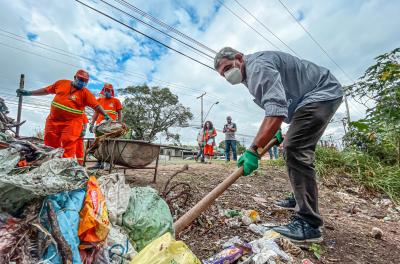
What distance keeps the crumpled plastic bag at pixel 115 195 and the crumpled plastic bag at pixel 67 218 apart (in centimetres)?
26

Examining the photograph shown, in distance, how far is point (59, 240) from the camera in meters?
1.10

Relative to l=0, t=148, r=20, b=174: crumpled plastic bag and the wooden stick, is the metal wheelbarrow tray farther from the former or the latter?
the wooden stick

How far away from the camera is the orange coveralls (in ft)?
11.7

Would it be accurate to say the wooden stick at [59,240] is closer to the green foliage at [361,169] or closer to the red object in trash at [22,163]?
the red object in trash at [22,163]

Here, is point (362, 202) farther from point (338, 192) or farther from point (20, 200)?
point (20, 200)

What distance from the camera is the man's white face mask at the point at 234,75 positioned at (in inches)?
75.7

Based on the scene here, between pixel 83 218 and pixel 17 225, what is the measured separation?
289 millimetres

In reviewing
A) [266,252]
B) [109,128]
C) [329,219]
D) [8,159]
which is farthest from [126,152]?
[329,219]

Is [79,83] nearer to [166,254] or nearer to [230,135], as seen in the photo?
[166,254]

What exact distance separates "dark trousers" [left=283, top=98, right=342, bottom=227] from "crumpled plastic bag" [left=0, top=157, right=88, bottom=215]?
1.62 metres

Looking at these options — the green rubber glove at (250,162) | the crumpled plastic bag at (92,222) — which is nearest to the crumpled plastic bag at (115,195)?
the crumpled plastic bag at (92,222)

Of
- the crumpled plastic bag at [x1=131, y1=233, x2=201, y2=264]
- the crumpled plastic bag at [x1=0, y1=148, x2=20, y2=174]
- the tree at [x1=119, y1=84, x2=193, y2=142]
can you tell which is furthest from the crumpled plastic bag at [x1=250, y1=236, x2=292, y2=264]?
the tree at [x1=119, y1=84, x2=193, y2=142]

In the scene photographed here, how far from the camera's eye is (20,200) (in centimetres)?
122

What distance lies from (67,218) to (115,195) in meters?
0.47
